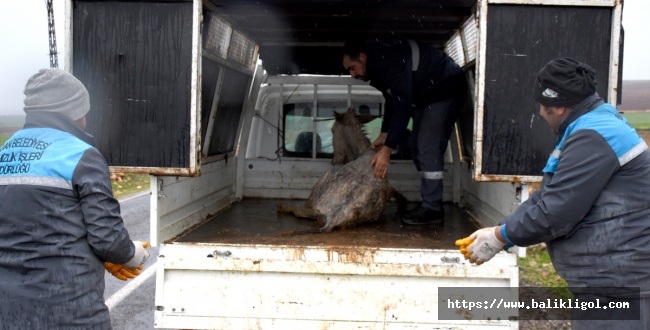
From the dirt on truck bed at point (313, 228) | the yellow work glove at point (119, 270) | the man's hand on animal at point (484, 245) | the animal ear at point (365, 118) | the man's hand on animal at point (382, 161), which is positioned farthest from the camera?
the animal ear at point (365, 118)

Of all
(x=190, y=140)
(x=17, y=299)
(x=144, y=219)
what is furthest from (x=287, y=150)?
(x=144, y=219)

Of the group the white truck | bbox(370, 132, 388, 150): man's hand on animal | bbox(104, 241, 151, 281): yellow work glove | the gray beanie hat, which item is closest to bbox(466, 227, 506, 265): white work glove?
the white truck

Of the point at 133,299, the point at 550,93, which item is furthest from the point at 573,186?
the point at 133,299

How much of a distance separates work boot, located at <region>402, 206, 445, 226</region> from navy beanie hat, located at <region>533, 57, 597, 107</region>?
2138mm

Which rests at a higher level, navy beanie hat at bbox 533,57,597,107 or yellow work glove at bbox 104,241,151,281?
navy beanie hat at bbox 533,57,597,107

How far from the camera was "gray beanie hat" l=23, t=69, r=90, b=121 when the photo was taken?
8.21ft

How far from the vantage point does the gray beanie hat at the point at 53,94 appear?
8.21 ft

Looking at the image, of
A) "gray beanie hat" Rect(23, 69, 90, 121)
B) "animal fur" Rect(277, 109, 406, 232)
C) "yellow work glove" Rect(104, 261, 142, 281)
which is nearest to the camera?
"gray beanie hat" Rect(23, 69, 90, 121)

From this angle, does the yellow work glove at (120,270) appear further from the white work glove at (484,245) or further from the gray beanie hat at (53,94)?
the white work glove at (484,245)

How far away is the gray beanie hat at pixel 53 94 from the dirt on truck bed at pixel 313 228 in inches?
58.2

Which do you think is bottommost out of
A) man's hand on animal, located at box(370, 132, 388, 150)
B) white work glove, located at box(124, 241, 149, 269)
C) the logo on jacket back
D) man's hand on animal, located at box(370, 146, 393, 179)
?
white work glove, located at box(124, 241, 149, 269)

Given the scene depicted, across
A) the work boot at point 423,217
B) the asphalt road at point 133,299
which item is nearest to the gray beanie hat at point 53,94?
the work boot at point 423,217

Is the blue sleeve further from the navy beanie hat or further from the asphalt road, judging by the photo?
the asphalt road

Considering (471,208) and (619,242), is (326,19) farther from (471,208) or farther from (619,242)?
(619,242)
